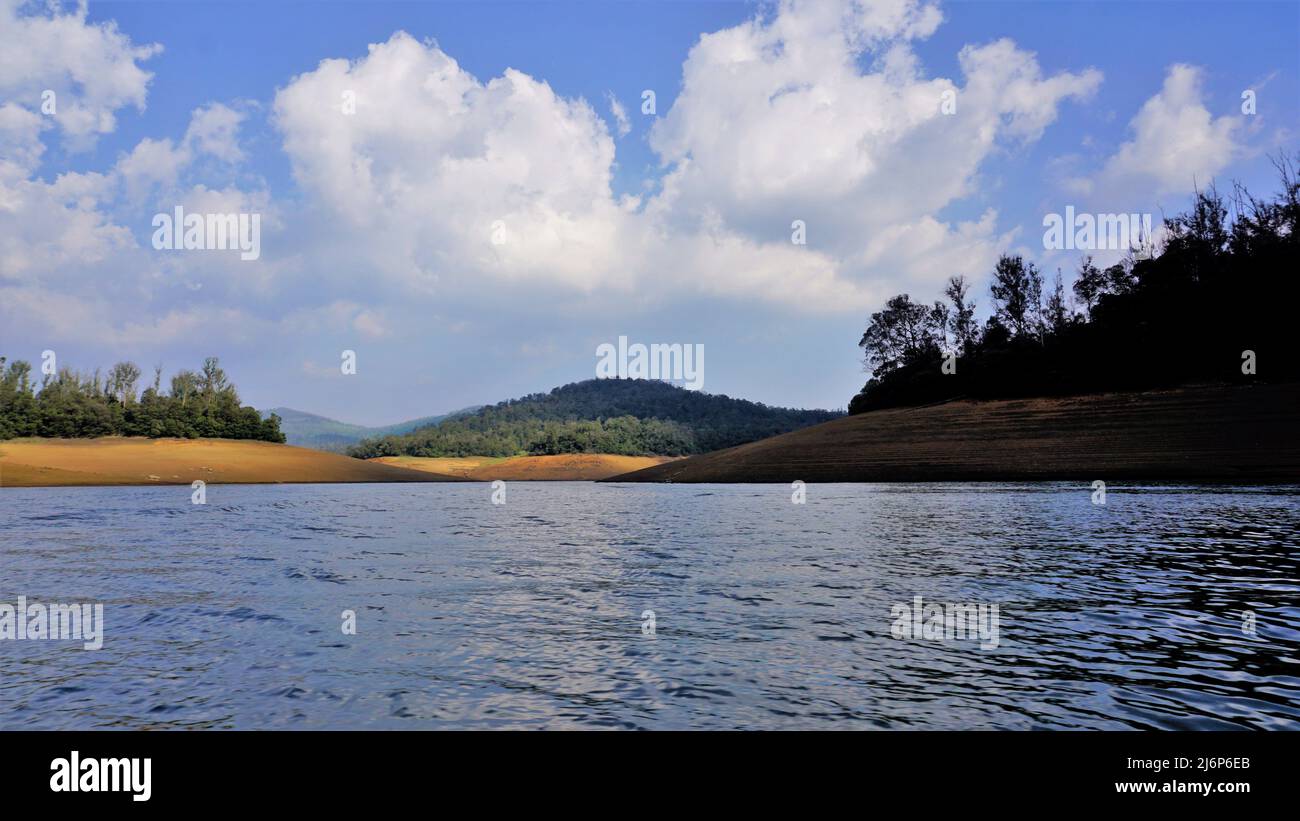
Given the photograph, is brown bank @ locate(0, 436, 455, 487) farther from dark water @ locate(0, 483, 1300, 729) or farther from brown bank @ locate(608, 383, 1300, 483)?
dark water @ locate(0, 483, 1300, 729)

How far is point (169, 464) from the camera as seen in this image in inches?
4252

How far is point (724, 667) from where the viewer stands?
353 inches

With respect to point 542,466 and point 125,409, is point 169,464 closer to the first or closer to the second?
point 125,409

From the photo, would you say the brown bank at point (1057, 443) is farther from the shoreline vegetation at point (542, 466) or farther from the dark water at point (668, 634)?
the shoreline vegetation at point (542, 466)

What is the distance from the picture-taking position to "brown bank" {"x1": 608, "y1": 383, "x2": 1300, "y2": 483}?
2409 inches

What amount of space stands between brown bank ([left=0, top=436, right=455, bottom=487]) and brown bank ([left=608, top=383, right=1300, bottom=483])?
61477mm

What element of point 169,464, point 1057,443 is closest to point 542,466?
point 169,464

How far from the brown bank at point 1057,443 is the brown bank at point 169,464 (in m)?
61.5

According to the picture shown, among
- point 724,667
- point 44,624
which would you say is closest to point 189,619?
point 44,624

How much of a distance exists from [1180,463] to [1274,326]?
26.7 metres

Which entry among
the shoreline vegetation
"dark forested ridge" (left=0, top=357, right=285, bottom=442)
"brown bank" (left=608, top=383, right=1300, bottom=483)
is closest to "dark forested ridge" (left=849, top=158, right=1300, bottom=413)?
"brown bank" (left=608, top=383, right=1300, bottom=483)

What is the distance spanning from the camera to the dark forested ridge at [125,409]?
121875 mm

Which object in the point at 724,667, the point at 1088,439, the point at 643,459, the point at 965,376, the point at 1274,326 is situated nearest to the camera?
the point at 724,667
